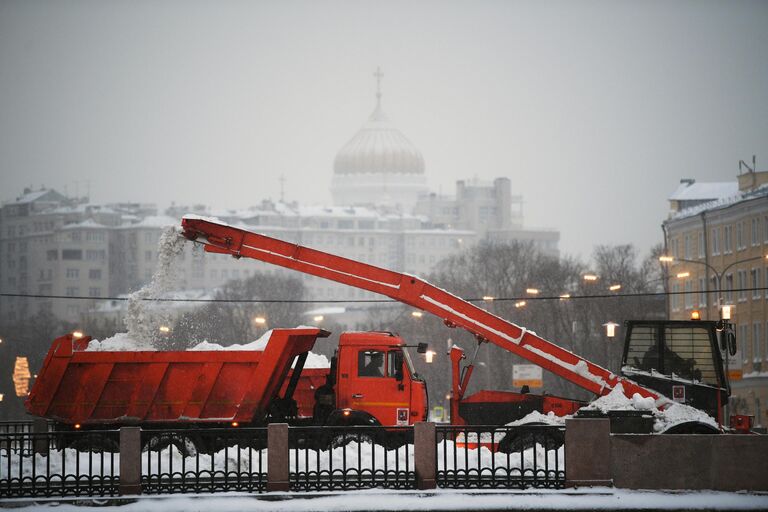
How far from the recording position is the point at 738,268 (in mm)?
80750

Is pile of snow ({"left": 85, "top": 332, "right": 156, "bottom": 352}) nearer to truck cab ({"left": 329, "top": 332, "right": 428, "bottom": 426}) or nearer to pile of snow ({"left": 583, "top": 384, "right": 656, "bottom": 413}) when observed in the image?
truck cab ({"left": 329, "top": 332, "right": 428, "bottom": 426})

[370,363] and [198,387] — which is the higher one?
[370,363]

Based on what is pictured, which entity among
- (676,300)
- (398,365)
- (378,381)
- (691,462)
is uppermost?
(676,300)

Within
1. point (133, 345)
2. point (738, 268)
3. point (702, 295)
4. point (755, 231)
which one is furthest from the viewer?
point (702, 295)

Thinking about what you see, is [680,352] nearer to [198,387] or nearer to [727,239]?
[198,387]

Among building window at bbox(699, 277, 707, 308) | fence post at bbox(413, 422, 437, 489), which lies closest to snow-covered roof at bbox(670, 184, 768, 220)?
building window at bbox(699, 277, 707, 308)

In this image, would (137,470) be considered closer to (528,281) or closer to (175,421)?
(175,421)

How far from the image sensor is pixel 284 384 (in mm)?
37625

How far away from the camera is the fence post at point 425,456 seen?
1152 inches

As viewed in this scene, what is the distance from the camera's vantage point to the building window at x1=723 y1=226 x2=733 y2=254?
269ft

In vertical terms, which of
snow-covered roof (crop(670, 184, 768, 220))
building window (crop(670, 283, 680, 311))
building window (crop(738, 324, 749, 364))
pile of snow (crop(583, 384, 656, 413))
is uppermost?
snow-covered roof (crop(670, 184, 768, 220))

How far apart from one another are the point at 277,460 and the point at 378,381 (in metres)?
6.86

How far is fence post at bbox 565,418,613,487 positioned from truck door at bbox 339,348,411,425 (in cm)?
719

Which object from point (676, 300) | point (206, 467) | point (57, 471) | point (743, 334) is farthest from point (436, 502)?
point (676, 300)
